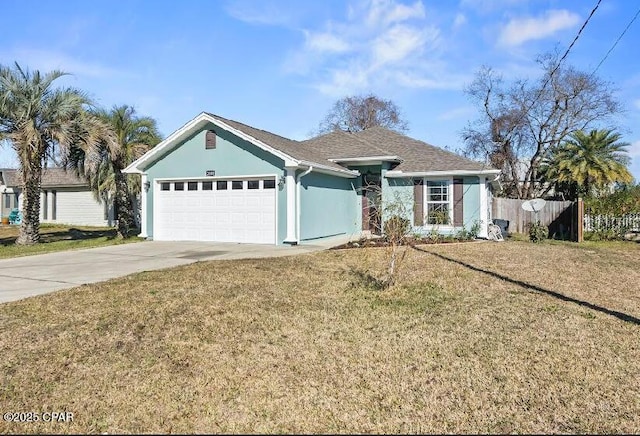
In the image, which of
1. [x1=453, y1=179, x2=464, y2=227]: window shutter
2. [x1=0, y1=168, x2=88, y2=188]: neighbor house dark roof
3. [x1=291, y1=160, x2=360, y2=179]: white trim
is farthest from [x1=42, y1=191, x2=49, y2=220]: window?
[x1=453, y1=179, x2=464, y2=227]: window shutter

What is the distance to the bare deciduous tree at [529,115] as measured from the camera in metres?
31.5

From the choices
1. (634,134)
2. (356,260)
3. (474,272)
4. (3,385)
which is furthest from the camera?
(634,134)

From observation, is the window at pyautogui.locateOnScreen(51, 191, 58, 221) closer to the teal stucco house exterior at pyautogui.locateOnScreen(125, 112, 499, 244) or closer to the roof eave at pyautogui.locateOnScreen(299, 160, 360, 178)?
the teal stucco house exterior at pyautogui.locateOnScreen(125, 112, 499, 244)

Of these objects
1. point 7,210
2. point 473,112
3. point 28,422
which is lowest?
point 28,422

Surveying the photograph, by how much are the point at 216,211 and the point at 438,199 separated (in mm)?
8159

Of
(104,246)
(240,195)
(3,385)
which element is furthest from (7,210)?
(3,385)

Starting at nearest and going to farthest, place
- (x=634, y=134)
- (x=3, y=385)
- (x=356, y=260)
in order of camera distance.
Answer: (x=3, y=385), (x=356, y=260), (x=634, y=134)

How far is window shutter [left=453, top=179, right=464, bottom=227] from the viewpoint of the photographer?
1642cm

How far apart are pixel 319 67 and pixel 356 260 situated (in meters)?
9.32

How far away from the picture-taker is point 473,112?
117 feet

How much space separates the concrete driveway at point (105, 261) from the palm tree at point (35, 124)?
3567 mm

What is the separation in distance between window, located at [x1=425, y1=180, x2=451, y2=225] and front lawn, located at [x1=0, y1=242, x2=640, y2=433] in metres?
8.18

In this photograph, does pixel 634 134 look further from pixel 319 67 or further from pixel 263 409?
pixel 263 409

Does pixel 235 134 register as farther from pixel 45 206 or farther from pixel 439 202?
pixel 45 206
